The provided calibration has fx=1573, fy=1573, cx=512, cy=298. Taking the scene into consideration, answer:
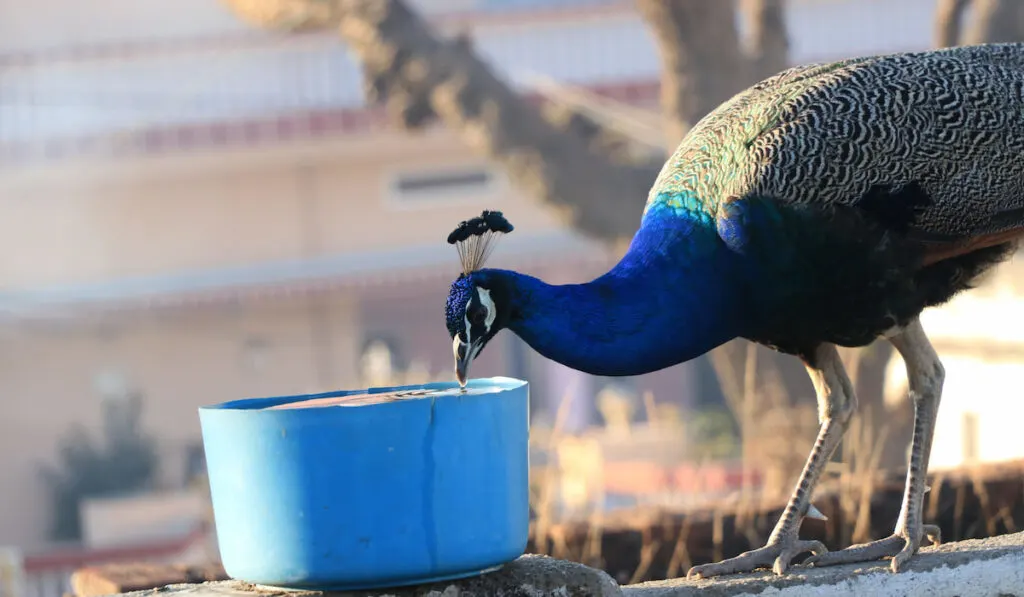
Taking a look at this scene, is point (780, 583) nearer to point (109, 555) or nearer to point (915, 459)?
point (915, 459)

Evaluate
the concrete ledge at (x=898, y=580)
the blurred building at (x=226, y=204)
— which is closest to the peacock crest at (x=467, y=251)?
the concrete ledge at (x=898, y=580)

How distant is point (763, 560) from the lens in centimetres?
311

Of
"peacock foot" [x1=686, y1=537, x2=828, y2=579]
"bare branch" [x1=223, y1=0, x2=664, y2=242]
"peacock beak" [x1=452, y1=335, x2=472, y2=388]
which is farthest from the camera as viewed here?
"bare branch" [x1=223, y1=0, x2=664, y2=242]

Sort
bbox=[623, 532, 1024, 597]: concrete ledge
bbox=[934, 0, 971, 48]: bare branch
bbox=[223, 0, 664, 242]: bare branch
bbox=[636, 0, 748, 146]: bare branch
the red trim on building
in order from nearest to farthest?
bbox=[623, 532, 1024, 597]: concrete ledge → bbox=[934, 0, 971, 48]: bare branch → bbox=[636, 0, 748, 146]: bare branch → bbox=[223, 0, 664, 242]: bare branch → the red trim on building

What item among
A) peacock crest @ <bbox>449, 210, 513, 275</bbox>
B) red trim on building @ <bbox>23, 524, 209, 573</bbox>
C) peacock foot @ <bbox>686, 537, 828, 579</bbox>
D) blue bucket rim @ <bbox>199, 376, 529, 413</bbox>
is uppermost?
peacock crest @ <bbox>449, 210, 513, 275</bbox>

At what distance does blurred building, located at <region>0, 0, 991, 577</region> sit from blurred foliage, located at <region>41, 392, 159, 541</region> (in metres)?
0.22

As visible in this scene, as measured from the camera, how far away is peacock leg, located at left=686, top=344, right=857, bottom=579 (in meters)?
3.06

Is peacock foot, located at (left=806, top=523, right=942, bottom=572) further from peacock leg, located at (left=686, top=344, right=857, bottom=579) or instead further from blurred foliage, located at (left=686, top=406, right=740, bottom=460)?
blurred foliage, located at (left=686, top=406, right=740, bottom=460)

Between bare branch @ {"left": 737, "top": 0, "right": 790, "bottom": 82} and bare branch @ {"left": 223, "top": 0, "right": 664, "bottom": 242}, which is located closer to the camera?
bare branch @ {"left": 737, "top": 0, "right": 790, "bottom": 82}

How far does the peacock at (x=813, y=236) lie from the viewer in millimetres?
2893

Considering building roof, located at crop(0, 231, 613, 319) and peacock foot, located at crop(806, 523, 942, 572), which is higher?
building roof, located at crop(0, 231, 613, 319)

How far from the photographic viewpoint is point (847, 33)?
41.0 feet

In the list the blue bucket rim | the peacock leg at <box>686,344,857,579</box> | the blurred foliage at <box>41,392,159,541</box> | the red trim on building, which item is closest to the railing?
the blurred foliage at <box>41,392,159,541</box>

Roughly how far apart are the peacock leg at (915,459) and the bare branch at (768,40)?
295 centimetres
